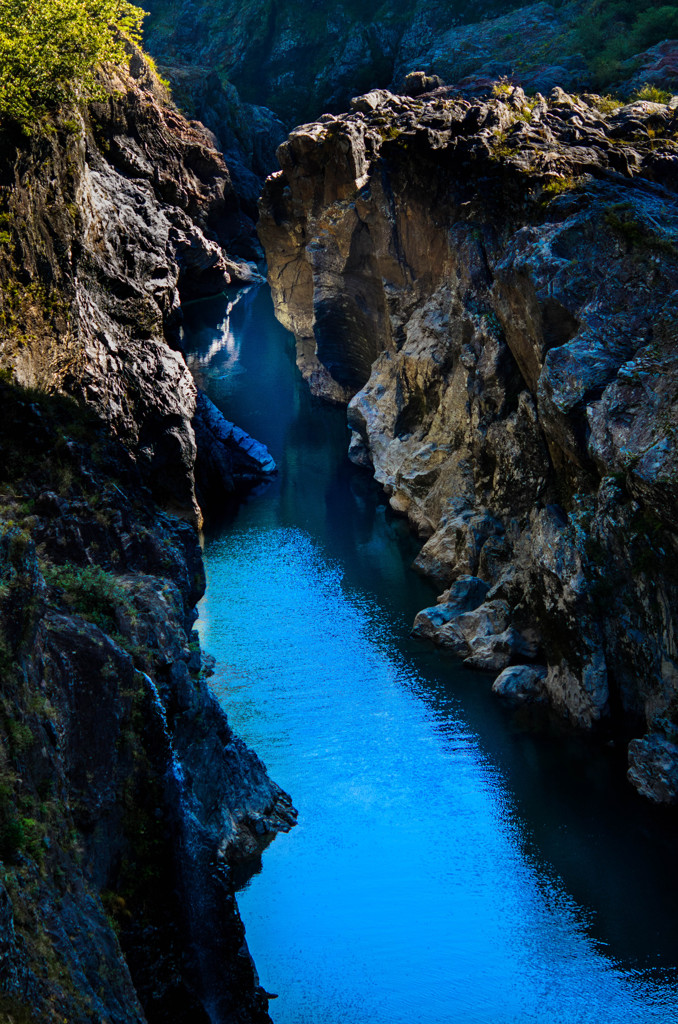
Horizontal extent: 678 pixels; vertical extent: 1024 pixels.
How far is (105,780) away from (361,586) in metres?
17.8

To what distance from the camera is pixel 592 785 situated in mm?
19672

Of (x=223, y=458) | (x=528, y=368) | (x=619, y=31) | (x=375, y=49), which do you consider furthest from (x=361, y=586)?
(x=375, y=49)

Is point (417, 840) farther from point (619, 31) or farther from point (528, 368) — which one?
point (619, 31)

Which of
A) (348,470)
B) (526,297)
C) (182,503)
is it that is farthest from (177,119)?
(526,297)

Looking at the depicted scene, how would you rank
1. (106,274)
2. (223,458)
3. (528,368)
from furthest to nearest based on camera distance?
(223,458) → (106,274) → (528,368)

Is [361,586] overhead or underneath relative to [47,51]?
underneath

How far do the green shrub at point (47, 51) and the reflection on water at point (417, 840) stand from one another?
14.9 meters

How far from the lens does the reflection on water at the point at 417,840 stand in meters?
15.1

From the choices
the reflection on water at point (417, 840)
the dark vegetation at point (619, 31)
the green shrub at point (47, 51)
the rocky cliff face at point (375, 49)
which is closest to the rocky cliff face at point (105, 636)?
the green shrub at point (47, 51)

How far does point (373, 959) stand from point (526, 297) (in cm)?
1626

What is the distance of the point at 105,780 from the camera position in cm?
1213

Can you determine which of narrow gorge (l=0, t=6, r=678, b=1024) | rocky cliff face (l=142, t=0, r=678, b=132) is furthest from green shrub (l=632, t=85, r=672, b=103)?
rocky cliff face (l=142, t=0, r=678, b=132)

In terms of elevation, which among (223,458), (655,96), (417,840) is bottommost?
(417,840)

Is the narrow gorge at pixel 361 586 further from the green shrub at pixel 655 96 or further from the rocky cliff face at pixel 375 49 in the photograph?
the rocky cliff face at pixel 375 49
